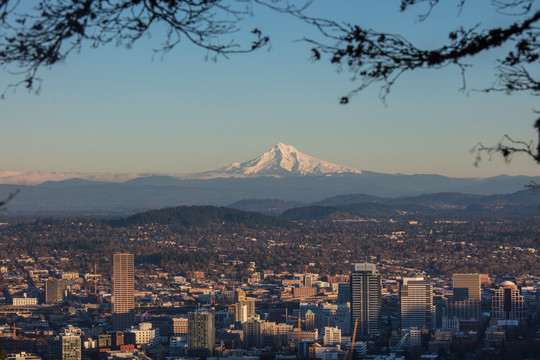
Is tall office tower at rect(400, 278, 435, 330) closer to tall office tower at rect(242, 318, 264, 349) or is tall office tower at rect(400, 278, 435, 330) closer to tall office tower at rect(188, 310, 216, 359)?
tall office tower at rect(242, 318, 264, 349)

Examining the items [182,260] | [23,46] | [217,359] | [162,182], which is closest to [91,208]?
[162,182]

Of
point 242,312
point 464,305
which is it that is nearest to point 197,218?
point 464,305

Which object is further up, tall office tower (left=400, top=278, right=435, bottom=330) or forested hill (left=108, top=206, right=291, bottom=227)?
forested hill (left=108, top=206, right=291, bottom=227)

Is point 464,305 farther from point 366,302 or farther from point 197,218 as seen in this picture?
point 197,218

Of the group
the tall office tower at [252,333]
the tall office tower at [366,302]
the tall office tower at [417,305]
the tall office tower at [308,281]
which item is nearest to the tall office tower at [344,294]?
the tall office tower at [417,305]

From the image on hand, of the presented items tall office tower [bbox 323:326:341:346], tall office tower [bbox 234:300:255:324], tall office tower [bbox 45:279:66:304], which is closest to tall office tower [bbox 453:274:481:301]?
tall office tower [bbox 234:300:255:324]

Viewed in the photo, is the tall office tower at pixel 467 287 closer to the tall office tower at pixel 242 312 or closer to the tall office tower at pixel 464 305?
the tall office tower at pixel 464 305
